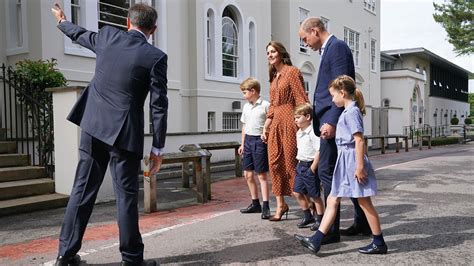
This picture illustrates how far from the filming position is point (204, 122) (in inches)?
591

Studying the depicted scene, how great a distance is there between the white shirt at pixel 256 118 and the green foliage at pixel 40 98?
11.7 ft

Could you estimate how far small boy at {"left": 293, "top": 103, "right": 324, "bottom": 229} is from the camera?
195 inches

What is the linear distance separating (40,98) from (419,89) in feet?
108

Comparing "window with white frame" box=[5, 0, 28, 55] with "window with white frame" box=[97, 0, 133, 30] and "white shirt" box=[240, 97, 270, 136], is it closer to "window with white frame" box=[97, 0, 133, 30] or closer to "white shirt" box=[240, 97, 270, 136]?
"window with white frame" box=[97, 0, 133, 30]

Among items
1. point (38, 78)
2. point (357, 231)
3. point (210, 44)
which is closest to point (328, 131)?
point (357, 231)

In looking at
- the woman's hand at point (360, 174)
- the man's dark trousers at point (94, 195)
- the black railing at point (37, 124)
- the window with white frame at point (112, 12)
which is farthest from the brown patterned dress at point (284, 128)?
the window with white frame at point (112, 12)

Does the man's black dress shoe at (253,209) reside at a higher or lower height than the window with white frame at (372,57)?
lower

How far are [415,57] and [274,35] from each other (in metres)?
23.1

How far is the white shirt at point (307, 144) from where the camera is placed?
504 centimetres

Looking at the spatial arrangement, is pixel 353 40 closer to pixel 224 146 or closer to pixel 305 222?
pixel 224 146

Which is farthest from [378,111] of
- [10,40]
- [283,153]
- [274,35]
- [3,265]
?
[3,265]

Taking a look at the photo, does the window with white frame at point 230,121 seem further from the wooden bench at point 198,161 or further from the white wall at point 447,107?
the white wall at point 447,107

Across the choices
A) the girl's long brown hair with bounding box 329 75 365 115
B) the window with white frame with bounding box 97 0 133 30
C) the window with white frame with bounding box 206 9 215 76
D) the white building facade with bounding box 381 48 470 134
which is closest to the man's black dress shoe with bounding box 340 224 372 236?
the girl's long brown hair with bounding box 329 75 365 115

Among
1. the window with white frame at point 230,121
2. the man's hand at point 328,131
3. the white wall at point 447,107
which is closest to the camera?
the man's hand at point 328,131
